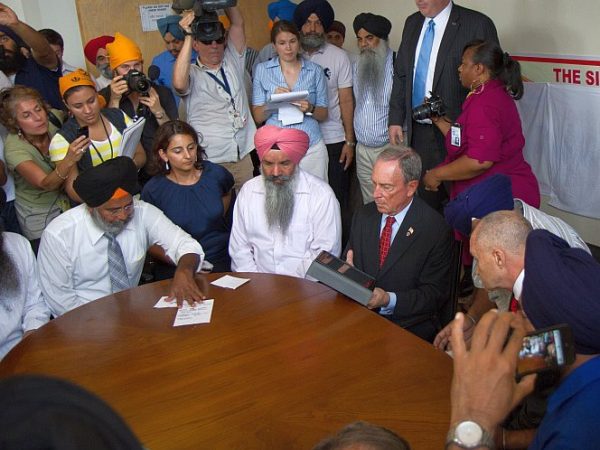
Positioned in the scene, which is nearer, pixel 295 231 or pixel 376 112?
pixel 295 231

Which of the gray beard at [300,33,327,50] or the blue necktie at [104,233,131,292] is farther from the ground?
the gray beard at [300,33,327,50]

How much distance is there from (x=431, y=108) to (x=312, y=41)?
1.33 m

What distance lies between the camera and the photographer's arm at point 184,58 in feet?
13.3

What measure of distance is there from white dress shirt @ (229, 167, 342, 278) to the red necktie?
0.42m

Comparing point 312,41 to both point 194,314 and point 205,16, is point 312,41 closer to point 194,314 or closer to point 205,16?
point 205,16

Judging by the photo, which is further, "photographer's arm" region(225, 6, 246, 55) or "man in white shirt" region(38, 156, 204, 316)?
"photographer's arm" region(225, 6, 246, 55)

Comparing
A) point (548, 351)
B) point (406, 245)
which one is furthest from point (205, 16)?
point (548, 351)

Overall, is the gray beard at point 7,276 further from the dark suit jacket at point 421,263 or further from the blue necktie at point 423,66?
the blue necktie at point 423,66

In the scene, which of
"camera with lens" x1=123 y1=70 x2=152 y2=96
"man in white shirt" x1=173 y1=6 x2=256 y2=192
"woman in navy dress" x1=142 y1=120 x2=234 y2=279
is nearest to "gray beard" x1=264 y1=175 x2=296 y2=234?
"woman in navy dress" x1=142 y1=120 x2=234 y2=279

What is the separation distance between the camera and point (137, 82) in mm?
3979

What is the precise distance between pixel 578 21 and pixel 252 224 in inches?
101

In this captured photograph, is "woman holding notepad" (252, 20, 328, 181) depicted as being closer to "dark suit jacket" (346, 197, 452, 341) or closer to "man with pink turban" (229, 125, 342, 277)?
"man with pink turban" (229, 125, 342, 277)

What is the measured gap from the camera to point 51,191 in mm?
3795

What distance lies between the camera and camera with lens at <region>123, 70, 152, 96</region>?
398 centimetres
